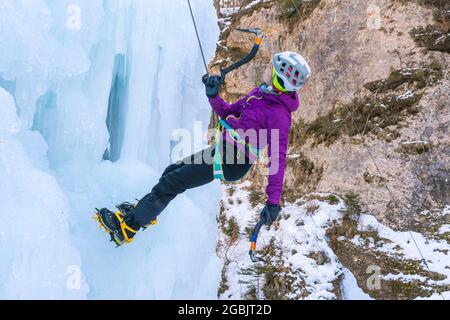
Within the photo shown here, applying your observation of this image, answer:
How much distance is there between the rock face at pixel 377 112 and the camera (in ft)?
18.0

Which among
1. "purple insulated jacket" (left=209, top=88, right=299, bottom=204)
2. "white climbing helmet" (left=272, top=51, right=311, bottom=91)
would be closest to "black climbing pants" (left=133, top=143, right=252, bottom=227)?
"purple insulated jacket" (left=209, top=88, right=299, bottom=204)

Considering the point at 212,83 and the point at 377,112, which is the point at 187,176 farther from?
the point at 377,112

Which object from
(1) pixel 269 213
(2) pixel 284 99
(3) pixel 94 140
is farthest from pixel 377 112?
(3) pixel 94 140

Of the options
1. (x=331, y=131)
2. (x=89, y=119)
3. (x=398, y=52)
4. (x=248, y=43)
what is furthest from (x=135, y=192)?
(x=248, y=43)

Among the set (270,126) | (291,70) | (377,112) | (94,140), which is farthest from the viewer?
(377,112)

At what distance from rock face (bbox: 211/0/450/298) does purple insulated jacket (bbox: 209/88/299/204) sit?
2.91m

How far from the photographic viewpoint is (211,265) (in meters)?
3.90

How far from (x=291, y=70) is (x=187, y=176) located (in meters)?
1.01

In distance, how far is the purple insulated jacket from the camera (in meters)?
2.53

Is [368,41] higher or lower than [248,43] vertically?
lower

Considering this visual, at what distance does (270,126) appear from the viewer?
2570 millimetres

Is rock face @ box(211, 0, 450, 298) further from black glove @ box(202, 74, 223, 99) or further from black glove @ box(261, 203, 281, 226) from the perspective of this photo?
black glove @ box(202, 74, 223, 99)
